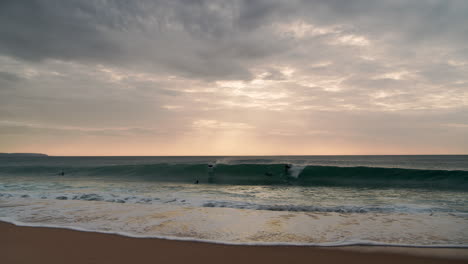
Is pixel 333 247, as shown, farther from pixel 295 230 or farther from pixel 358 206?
pixel 358 206

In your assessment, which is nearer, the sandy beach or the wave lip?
the sandy beach

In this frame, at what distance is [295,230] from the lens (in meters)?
5.68

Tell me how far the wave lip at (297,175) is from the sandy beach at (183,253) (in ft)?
40.0

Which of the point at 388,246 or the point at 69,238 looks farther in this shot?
the point at 69,238

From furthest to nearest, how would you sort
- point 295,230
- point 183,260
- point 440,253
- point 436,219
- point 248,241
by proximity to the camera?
1. point 436,219
2. point 295,230
3. point 248,241
4. point 440,253
5. point 183,260

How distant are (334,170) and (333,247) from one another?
57.5ft

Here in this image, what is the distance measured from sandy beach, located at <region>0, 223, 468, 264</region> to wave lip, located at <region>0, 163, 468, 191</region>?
12.2 metres

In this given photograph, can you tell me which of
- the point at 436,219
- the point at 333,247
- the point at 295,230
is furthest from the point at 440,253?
the point at 436,219

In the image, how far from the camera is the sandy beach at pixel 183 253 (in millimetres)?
4125

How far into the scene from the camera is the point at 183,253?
4.37 meters

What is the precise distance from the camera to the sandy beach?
4125 mm

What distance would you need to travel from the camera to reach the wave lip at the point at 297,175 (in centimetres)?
1653

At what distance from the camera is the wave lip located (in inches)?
651

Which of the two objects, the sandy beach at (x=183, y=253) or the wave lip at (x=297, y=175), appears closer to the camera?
the sandy beach at (x=183, y=253)
